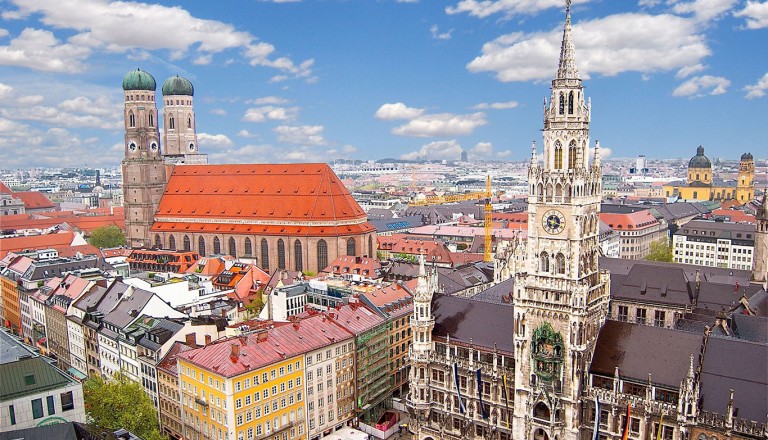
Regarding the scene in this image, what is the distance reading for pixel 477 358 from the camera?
71875mm

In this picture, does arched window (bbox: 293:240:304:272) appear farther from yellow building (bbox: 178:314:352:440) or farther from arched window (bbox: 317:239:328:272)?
yellow building (bbox: 178:314:352:440)

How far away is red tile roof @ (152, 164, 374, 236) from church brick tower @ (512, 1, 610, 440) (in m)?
93.4

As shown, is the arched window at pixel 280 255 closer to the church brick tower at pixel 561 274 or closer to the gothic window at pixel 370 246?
the gothic window at pixel 370 246

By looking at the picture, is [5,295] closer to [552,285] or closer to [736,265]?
[552,285]

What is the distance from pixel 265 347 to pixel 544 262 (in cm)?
3454

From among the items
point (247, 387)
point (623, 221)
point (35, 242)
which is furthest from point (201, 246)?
point (623, 221)

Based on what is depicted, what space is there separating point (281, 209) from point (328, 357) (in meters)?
86.5

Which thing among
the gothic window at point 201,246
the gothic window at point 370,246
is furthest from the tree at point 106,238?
the gothic window at point 370,246

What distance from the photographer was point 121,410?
65750 millimetres

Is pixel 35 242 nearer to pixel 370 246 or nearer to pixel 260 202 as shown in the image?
pixel 260 202

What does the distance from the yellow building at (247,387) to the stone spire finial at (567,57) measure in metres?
43.8

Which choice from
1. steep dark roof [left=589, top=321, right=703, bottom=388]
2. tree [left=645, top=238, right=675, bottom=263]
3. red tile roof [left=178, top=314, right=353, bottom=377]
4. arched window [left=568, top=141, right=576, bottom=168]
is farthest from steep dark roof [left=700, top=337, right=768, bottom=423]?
tree [left=645, top=238, right=675, bottom=263]

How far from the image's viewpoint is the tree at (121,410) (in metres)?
64.9

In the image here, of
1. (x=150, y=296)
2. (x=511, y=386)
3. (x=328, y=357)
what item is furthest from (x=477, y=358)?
(x=150, y=296)
